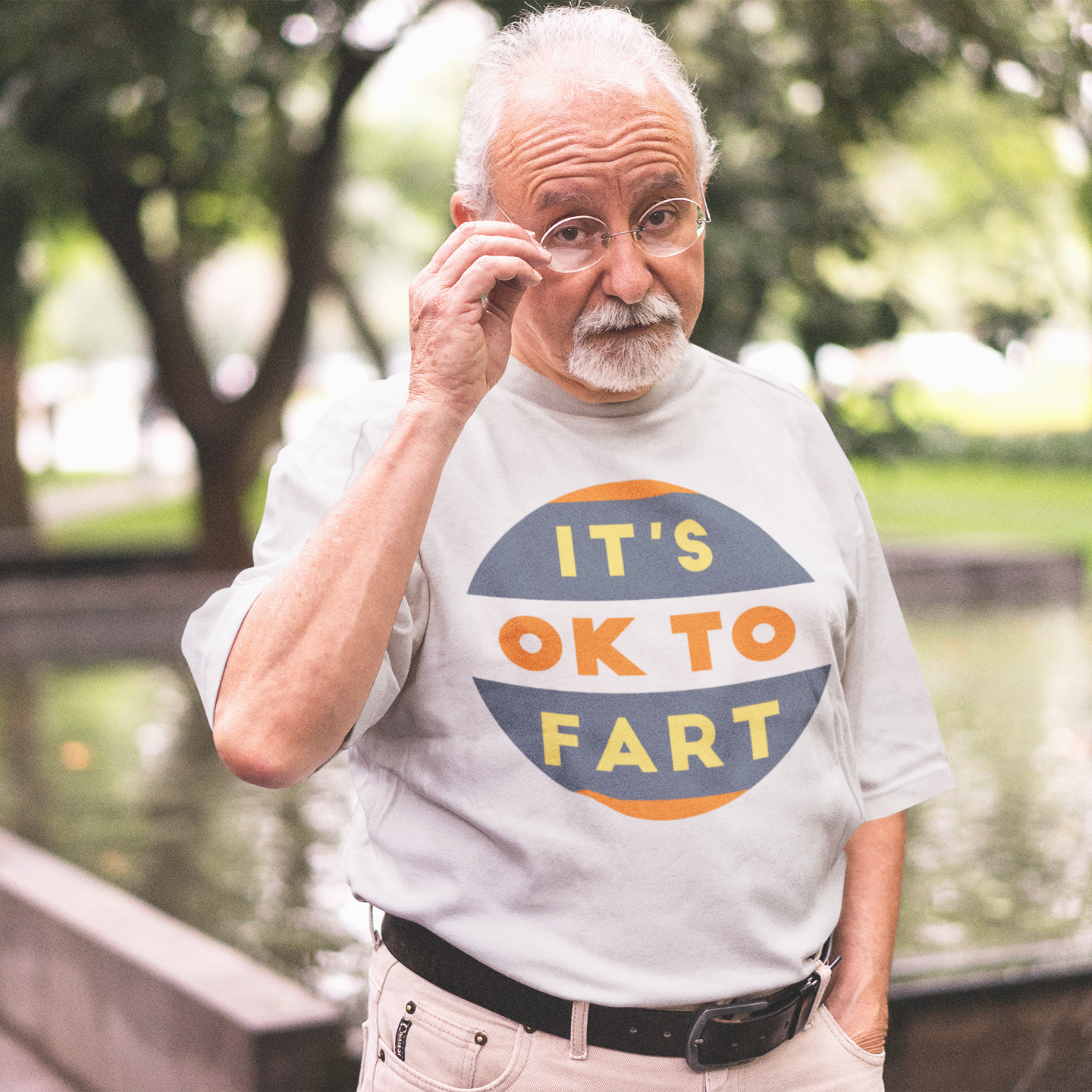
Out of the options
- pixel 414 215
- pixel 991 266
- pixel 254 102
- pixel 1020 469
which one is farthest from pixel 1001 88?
pixel 1020 469

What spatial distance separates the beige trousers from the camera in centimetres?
186

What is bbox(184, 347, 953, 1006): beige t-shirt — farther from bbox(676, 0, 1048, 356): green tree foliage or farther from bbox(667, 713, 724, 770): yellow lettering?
bbox(676, 0, 1048, 356): green tree foliage

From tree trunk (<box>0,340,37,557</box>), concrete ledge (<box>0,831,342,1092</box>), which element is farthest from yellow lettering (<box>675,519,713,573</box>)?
tree trunk (<box>0,340,37,557</box>)

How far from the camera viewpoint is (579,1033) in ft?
6.06

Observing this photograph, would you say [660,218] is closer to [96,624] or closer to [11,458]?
[96,624]

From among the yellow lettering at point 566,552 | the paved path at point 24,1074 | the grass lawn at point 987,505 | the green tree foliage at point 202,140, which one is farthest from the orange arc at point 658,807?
the grass lawn at point 987,505

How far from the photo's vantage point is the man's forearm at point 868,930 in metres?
2.08

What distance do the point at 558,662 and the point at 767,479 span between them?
0.41 meters

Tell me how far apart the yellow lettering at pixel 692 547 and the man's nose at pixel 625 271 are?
0.96ft

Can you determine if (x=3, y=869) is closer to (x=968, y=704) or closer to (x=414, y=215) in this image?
(x=968, y=704)

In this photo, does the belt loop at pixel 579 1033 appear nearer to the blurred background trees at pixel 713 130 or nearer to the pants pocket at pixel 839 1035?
the pants pocket at pixel 839 1035

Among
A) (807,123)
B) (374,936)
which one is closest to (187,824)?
(807,123)

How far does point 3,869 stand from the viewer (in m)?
4.70

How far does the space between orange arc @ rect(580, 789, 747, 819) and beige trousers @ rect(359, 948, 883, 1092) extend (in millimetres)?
245
